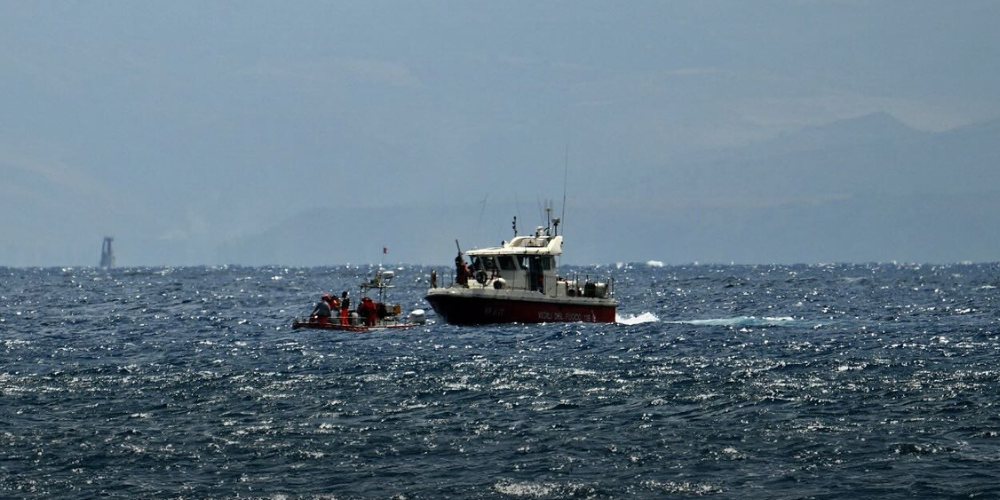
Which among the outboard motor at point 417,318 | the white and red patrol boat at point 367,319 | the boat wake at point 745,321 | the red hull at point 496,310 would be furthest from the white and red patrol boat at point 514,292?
the boat wake at point 745,321

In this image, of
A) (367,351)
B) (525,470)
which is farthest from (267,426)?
(367,351)

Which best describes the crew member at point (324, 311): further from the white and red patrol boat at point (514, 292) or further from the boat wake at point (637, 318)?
the boat wake at point (637, 318)

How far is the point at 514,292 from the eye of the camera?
203ft

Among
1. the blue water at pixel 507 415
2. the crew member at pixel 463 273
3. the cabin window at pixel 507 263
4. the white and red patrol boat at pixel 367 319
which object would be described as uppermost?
the cabin window at pixel 507 263

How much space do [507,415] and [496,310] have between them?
91.3ft

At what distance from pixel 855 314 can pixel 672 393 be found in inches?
1802

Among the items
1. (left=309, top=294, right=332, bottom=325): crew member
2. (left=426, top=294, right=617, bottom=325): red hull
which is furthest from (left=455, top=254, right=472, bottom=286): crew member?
(left=309, top=294, right=332, bottom=325): crew member

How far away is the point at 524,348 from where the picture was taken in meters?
50.6

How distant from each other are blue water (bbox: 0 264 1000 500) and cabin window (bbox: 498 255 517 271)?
3681mm

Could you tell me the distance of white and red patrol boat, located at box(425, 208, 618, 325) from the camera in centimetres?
6141

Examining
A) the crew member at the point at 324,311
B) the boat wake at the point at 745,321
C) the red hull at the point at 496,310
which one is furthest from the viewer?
the boat wake at the point at 745,321

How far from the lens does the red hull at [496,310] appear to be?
61250 millimetres

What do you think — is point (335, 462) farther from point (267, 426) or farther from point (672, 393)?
point (672, 393)

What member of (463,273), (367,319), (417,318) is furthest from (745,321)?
(367,319)
